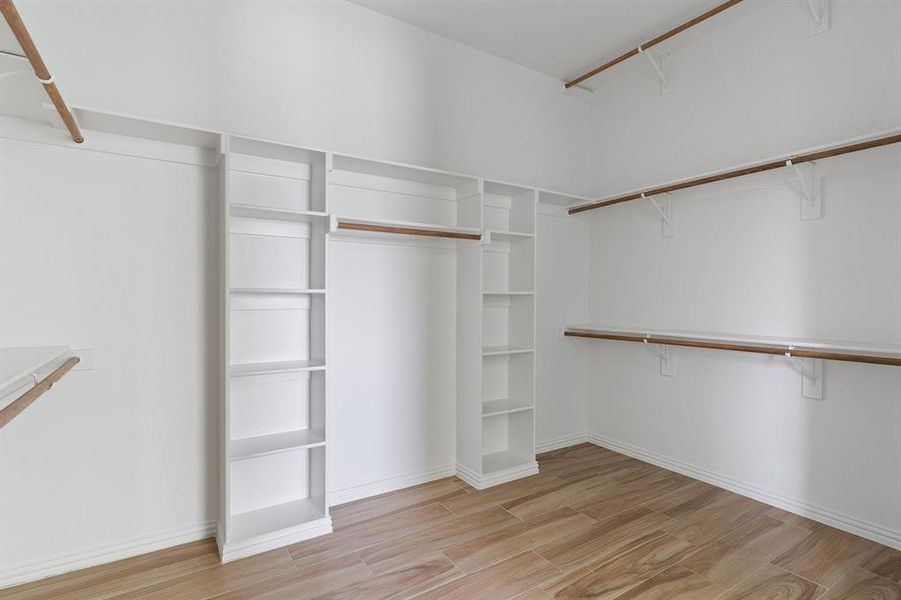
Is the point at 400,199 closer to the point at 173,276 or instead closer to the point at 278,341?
the point at 278,341

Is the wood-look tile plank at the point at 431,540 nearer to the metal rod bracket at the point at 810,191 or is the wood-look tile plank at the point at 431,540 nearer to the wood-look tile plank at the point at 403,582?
the wood-look tile plank at the point at 403,582

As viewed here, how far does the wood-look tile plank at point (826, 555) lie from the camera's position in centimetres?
194

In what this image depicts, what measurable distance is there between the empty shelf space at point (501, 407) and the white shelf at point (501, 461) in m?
0.31

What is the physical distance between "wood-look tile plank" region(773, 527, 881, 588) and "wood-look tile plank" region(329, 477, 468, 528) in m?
1.58

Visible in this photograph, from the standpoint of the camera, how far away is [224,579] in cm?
189

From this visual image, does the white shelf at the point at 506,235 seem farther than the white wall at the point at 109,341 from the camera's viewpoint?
Yes

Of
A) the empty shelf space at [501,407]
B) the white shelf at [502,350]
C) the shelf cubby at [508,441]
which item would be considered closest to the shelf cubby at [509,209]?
the white shelf at [502,350]

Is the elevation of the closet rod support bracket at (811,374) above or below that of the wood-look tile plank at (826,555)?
above

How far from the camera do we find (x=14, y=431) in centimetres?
186

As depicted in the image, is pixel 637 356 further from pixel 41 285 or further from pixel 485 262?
pixel 41 285

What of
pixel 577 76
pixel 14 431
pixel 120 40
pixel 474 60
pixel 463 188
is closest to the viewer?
pixel 14 431

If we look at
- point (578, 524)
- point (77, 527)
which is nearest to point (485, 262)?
point (578, 524)

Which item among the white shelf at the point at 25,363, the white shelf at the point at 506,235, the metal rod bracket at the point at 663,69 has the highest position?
the metal rod bracket at the point at 663,69

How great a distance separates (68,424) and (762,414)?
11.3ft
